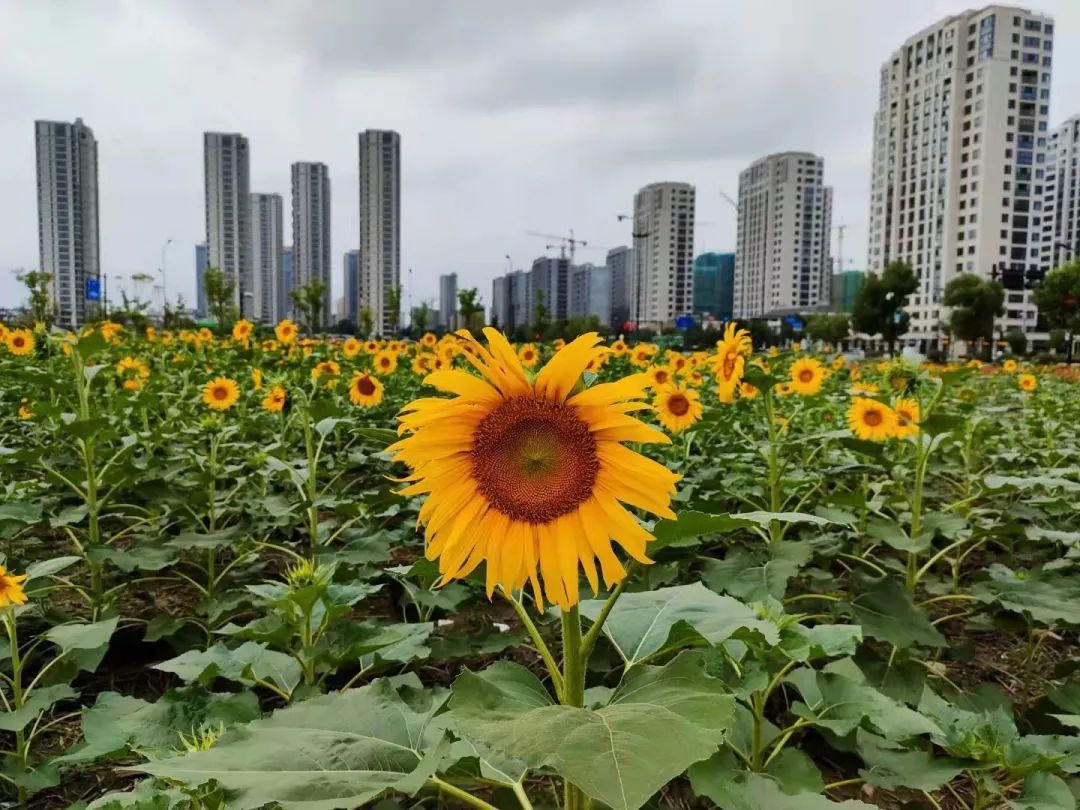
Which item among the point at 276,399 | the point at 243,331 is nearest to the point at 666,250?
the point at 243,331

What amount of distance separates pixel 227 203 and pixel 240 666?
78.1 metres

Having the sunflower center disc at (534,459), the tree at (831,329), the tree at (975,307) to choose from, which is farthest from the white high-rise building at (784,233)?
the sunflower center disc at (534,459)

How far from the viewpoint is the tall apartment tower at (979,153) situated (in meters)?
94.0

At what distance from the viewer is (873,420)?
154 inches

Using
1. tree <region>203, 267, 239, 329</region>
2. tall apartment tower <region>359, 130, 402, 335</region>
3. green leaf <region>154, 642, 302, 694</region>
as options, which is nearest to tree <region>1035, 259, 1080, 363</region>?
tree <region>203, 267, 239, 329</region>

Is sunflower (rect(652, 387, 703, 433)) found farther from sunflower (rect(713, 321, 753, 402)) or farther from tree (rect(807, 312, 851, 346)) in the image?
tree (rect(807, 312, 851, 346))

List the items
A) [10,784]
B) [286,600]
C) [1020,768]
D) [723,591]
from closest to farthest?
1. [1020,768]
2. [286,600]
3. [10,784]
4. [723,591]

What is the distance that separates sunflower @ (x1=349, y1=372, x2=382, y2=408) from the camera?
14.9 feet

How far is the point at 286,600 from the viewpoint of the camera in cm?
166

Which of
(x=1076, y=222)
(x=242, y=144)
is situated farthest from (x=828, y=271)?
(x=242, y=144)

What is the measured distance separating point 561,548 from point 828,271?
385ft

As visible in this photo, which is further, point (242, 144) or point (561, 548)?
point (242, 144)

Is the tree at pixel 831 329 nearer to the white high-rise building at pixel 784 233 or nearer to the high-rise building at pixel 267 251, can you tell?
the white high-rise building at pixel 784 233

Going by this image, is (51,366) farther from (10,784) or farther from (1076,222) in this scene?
(1076,222)
